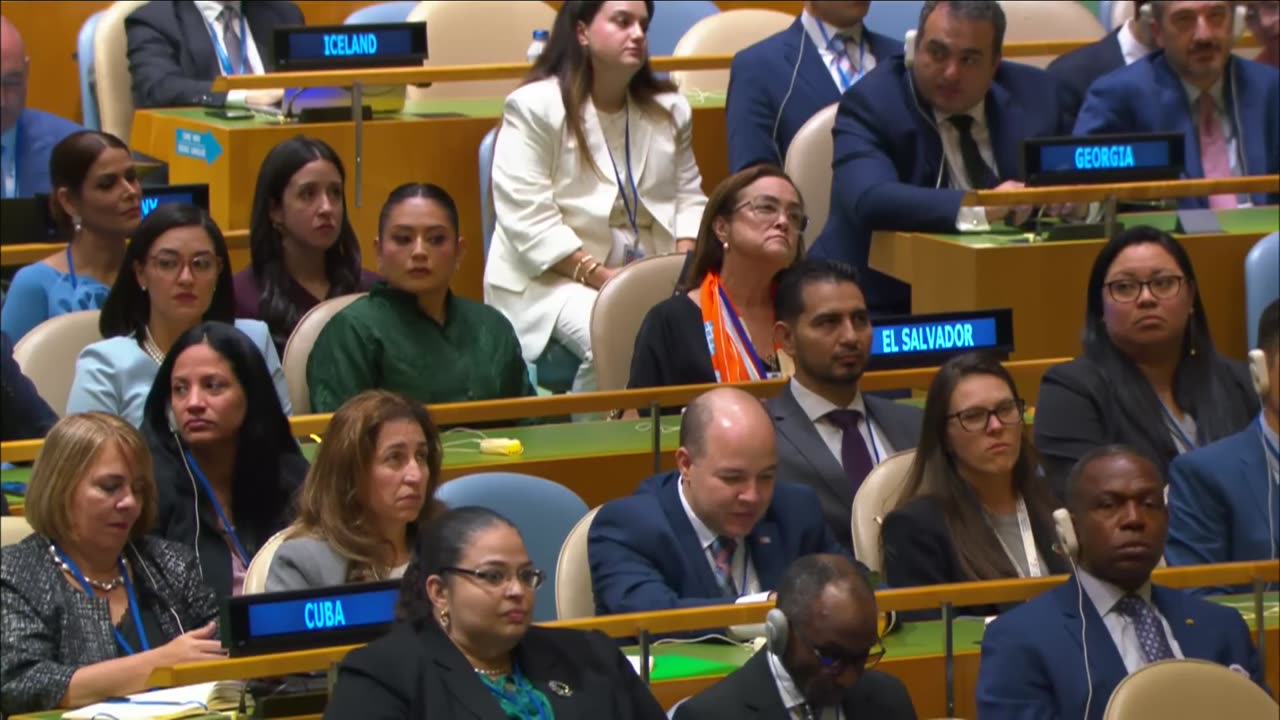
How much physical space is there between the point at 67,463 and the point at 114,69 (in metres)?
3.21

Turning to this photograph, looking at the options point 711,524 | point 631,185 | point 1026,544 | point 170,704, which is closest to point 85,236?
point 631,185

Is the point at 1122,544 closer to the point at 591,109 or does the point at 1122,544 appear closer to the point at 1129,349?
the point at 1129,349

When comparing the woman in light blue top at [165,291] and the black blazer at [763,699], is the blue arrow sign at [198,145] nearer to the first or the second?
the woman in light blue top at [165,291]

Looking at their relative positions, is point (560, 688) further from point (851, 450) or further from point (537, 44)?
point (537, 44)

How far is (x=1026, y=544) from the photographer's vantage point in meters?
4.66

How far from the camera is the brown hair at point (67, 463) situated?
4273 millimetres

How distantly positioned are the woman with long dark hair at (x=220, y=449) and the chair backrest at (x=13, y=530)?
0.22 m

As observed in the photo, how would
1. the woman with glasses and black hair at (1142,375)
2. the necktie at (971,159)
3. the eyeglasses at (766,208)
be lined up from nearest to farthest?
the woman with glasses and black hair at (1142,375) < the eyeglasses at (766,208) < the necktie at (971,159)

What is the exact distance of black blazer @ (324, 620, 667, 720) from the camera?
144 inches

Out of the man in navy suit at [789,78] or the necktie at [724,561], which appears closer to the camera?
the necktie at [724,561]

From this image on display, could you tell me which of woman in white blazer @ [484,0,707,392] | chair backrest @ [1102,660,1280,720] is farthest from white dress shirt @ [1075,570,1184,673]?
woman in white blazer @ [484,0,707,392]

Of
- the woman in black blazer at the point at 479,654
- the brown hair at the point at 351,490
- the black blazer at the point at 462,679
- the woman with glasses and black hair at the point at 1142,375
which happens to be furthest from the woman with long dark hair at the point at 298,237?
the black blazer at the point at 462,679

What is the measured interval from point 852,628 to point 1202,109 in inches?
111

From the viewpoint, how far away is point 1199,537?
4.86 m
